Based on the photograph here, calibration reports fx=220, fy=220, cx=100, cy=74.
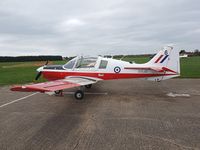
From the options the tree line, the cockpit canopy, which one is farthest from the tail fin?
the tree line

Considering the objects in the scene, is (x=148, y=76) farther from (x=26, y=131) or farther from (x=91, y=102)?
(x=26, y=131)

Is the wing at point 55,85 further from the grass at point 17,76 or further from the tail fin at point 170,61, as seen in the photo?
the grass at point 17,76

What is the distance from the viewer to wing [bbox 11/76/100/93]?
7.48 meters

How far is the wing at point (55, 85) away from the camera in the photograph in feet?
24.5

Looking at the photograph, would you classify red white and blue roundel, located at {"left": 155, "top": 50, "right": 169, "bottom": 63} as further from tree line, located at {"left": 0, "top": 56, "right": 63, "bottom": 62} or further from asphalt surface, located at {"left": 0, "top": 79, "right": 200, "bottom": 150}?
tree line, located at {"left": 0, "top": 56, "right": 63, "bottom": 62}

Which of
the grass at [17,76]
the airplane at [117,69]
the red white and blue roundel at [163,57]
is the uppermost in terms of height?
the red white and blue roundel at [163,57]

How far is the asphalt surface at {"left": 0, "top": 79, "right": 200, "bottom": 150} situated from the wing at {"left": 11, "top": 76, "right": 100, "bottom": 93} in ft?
2.28

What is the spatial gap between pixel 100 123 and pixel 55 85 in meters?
3.31

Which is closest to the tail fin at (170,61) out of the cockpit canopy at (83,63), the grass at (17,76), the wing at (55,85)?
the cockpit canopy at (83,63)

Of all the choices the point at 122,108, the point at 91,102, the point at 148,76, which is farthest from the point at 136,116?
the point at 148,76

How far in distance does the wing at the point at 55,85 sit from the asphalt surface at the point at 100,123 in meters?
0.70

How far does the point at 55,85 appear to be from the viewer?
346 inches

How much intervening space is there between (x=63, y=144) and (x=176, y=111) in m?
4.27

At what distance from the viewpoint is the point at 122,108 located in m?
7.84
